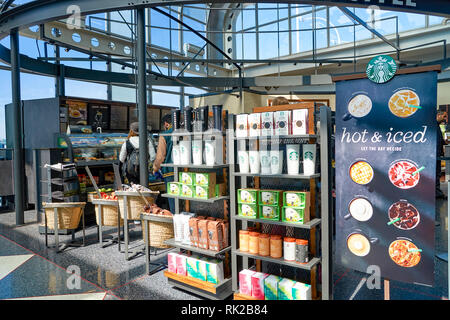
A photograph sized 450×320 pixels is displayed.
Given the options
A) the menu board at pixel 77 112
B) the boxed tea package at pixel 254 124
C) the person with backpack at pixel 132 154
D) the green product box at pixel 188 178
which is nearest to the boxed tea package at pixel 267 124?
the boxed tea package at pixel 254 124

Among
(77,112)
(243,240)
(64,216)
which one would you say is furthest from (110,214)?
(77,112)

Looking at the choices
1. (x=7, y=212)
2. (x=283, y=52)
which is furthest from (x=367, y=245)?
(x=283, y=52)

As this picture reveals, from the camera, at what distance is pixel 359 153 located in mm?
2498

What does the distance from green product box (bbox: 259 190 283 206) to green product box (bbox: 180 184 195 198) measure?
31.1 inches

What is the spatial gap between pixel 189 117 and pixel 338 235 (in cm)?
181

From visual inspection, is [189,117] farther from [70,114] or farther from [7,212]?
[7,212]

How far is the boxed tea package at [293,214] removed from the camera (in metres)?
2.59

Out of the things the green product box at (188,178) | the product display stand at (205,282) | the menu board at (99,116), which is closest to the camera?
the product display stand at (205,282)

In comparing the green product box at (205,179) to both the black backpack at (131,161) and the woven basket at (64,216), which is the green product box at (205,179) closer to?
the woven basket at (64,216)

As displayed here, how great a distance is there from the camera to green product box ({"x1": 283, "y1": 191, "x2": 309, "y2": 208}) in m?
2.59

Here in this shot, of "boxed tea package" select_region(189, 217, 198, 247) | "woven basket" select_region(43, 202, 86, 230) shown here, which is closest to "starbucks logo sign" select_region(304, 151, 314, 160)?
"boxed tea package" select_region(189, 217, 198, 247)

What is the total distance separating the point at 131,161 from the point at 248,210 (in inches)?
126

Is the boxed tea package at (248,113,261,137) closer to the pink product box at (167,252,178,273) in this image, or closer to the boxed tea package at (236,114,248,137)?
the boxed tea package at (236,114,248,137)

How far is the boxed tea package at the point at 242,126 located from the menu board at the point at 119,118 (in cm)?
540
